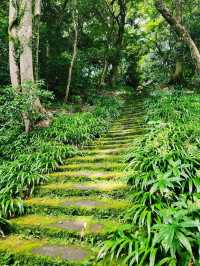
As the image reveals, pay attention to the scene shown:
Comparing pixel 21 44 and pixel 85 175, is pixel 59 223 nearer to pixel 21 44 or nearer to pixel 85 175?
pixel 85 175

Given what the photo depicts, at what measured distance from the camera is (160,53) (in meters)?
21.8

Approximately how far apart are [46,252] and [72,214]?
92 cm

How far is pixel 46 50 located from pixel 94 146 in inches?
293

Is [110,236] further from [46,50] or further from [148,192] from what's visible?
[46,50]

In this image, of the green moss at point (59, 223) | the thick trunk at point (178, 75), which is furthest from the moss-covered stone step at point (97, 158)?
the thick trunk at point (178, 75)

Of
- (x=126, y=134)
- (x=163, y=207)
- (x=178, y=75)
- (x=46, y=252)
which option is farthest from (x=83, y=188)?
(x=178, y=75)

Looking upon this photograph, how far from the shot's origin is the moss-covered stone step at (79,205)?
14.5 ft

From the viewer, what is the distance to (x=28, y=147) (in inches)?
287

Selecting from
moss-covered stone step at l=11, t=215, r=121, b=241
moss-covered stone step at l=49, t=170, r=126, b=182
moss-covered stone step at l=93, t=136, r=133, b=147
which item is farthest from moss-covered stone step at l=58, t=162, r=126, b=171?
moss-covered stone step at l=11, t=215, r=121, b=241

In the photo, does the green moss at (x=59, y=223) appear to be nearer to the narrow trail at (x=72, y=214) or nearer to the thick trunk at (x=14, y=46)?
the narrow trail at (x=72, y=214)

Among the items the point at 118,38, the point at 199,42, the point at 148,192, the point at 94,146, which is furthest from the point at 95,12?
the point at 148,192

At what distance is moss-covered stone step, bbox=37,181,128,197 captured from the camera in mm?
4906

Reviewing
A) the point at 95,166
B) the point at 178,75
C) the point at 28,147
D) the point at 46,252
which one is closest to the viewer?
the point at 46,252

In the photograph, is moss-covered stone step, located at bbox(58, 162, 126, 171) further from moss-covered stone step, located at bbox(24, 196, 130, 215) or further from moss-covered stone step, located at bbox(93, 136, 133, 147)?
moss-covered stone step, located at bbox(93, 136, 133, 147)
